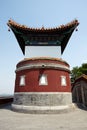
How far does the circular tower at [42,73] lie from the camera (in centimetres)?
1083

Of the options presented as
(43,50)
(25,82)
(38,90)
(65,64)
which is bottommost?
(38,90)

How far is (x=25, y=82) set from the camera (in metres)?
11.7

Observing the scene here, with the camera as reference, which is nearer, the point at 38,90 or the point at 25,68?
the point at 38,90

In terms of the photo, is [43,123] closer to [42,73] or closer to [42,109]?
[42,109]

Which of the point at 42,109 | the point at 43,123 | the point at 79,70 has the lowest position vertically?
the point at 43,123

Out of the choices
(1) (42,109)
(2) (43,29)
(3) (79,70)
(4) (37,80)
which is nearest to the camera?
(1) (42,109)

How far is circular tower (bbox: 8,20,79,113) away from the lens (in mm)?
10828

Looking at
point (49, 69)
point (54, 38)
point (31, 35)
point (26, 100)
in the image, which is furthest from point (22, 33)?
point (26, 100)

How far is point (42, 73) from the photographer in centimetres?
1152

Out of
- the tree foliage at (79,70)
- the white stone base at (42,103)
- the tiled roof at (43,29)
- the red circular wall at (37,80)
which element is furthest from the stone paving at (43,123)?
the tree foliage at (79,70)

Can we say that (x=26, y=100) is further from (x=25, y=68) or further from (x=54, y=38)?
(x=54, y=38)

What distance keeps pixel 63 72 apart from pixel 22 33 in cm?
574

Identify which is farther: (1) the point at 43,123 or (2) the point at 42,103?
(2) the point at 42,103

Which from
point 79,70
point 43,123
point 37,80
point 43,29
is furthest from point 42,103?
point 79,70
